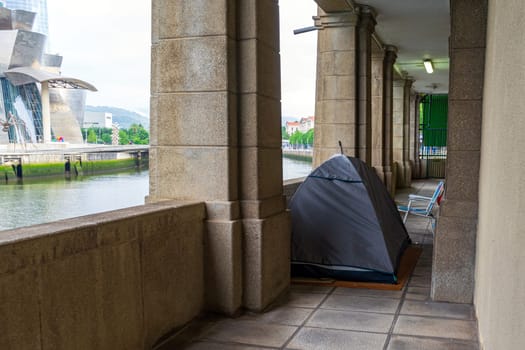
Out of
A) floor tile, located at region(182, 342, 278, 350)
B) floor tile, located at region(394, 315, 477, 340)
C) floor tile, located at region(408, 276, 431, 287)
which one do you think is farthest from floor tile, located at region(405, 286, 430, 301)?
floor tile, located at region(182, 342, 278, 350)

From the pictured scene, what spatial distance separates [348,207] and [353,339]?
2.09 m

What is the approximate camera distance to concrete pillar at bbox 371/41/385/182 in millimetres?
12102

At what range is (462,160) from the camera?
14.3 feet

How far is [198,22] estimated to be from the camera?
12.8 feet

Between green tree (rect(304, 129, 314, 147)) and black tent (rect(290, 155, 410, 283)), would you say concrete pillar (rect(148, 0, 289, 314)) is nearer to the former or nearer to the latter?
black tent (rect(290, 155, 410, 283))

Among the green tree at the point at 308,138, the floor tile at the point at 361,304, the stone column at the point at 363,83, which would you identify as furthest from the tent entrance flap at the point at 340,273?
the green tree at the point at 308,138

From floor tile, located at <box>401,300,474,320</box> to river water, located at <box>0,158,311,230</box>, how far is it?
4.50 metres

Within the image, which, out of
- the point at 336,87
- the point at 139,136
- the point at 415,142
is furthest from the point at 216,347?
the point at 415,142

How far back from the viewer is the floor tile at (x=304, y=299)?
4391 millimetres

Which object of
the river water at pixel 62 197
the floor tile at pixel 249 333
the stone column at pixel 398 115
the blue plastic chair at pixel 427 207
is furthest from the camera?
the stone column at pixel 398 115

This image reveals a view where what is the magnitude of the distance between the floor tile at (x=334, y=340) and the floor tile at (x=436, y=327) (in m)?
0.26

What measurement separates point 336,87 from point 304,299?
489 centimetres

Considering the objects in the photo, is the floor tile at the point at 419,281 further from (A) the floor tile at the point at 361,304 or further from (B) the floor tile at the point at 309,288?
(B) the floor tile at the point at 309,288

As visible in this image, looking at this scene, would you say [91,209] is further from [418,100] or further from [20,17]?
[418,100]
